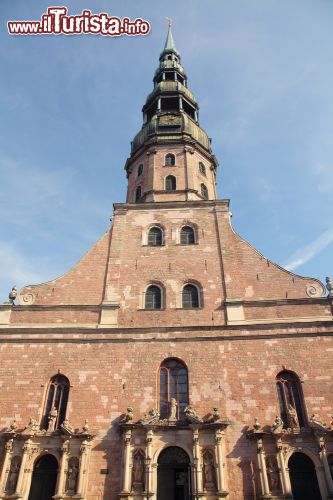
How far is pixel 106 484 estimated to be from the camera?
12766 mm

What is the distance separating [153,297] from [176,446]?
18.9 ft

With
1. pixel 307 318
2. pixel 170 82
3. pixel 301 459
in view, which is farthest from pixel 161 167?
pixel 301 459

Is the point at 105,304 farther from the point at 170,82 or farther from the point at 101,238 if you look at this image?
the point at 170,82

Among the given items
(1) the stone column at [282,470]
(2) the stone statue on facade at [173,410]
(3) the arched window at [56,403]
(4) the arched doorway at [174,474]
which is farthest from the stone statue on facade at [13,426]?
(1) the stone column at [282,470]

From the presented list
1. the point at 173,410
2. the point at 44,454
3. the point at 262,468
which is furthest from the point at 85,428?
the point at 262,468

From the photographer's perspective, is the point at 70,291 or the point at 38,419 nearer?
the point at 38,419

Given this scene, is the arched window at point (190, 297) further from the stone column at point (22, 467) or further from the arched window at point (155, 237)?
the stone column at point (22, 467)

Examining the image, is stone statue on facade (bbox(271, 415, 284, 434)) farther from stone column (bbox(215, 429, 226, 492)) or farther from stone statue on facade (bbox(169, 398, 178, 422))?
stone statue on facade (bbox(169, 398, 178, 422))

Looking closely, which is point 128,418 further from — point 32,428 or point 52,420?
point 32,428

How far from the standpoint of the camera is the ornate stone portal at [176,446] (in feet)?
40.9

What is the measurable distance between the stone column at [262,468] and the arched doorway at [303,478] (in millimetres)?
970

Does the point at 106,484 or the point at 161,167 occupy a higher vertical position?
the point at 161,167

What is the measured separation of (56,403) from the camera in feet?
47.4

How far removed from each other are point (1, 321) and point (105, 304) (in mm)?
4132
